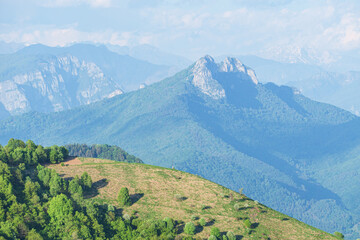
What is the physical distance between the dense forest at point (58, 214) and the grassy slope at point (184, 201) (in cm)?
701

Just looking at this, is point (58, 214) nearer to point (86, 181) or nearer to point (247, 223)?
point (86, 181)

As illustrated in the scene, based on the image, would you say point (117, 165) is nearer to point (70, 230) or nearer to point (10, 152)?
point (10, 152)

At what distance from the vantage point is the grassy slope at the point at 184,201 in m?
109

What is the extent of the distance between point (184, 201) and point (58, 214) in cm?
3742

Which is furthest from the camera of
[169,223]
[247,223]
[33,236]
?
[247,223]

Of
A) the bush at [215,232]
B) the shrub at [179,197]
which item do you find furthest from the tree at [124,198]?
the bush at [215,232]

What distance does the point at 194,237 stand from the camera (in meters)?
99.9

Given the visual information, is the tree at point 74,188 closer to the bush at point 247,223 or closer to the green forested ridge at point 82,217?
the green forested ridge at point 82,217

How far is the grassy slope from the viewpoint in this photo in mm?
108938

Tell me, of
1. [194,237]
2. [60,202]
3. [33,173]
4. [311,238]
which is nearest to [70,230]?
[60,202]

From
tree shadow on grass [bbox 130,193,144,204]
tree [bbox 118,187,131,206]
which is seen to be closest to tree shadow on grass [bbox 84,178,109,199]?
tree [bbox 118,187,131,206]

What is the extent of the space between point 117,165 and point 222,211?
43.9m

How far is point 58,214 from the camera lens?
95.2 metres

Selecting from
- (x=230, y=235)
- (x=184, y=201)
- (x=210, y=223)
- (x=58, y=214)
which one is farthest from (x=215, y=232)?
(x=58, y=214)
